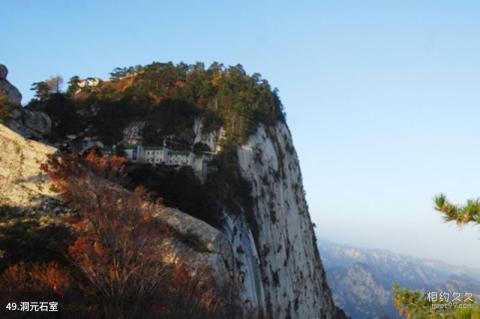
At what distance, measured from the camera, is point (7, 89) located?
3619 cm

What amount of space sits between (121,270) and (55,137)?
29185mm

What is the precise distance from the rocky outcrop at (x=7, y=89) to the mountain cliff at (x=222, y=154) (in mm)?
4040

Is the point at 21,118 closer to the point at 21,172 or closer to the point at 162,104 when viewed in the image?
the point at 21,172

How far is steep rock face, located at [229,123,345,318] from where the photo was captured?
42344 millimetres

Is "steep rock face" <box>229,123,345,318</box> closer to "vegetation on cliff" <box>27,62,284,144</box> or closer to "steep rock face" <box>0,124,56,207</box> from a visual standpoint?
"vegetation on cliff" <box>27,62,284,144</box>

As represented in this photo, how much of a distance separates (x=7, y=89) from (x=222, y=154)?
22191 mm

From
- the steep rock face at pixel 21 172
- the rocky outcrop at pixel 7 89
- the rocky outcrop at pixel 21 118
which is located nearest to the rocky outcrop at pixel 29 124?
the rocky outcrop at pixel 21 118

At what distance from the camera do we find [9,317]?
13656 mm

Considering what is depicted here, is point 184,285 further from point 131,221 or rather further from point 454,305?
point 454,305

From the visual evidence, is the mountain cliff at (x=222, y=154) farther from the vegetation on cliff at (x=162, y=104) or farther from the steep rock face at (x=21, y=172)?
the steep rock face at (x=21, y=172)

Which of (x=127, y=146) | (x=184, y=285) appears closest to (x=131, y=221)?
(x=184, y=285)

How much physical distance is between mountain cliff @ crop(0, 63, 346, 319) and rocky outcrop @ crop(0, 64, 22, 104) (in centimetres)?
404

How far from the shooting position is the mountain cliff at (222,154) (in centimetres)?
3916

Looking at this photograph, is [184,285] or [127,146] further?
[127,146]
